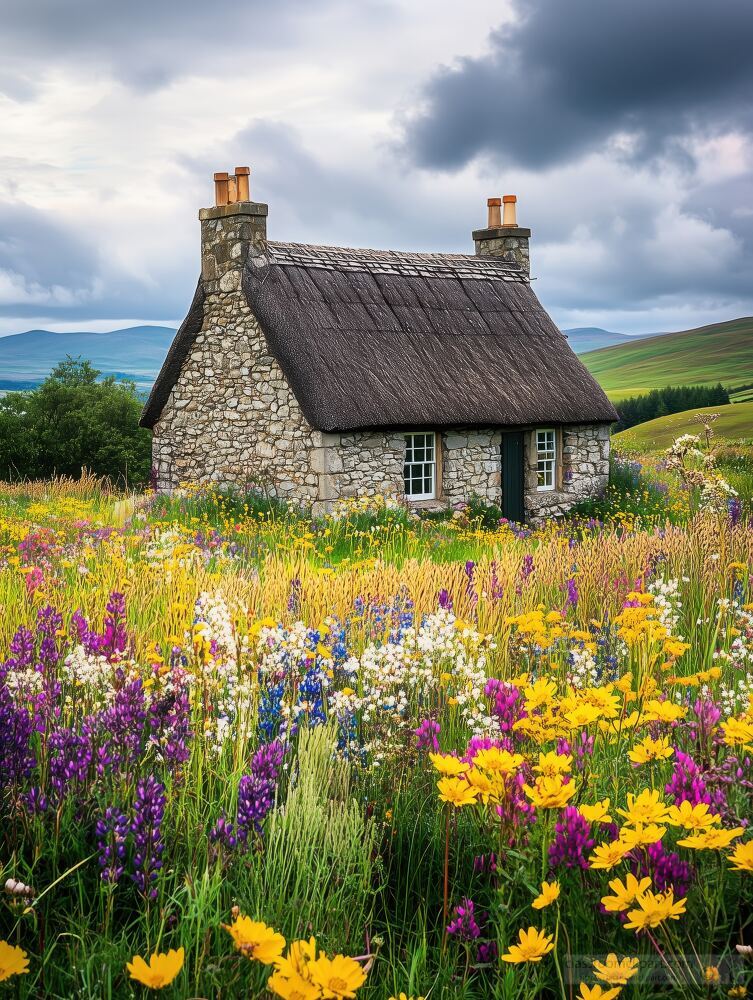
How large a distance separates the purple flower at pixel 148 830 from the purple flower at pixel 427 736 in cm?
105

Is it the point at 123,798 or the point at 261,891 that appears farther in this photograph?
the point at 123,798

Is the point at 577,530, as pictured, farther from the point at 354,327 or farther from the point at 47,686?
the point at 47,686

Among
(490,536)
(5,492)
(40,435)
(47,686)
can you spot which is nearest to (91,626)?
(47,686)

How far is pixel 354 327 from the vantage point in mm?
16281

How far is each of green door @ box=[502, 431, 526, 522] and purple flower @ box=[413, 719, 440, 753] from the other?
46.4 ft

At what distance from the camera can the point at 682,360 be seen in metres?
108

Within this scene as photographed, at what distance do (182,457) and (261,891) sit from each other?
15.5 metres

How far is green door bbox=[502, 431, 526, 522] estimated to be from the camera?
1759 centimetres

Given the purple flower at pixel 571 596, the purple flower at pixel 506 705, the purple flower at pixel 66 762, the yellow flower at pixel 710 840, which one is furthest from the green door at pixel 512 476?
the yellow flower at pixel 710 840

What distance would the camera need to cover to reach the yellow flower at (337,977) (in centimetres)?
173

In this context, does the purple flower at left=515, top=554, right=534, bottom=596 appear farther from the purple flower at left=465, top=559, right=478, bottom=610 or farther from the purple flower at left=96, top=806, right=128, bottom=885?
the purple flower at left=96, top=806, right=128, bottom=885

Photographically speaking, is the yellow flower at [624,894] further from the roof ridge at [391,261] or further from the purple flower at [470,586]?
the roof ridge at [391,261]

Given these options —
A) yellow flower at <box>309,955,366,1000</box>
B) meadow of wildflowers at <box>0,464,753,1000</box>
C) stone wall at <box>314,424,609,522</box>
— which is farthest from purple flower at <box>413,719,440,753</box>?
stone wall at <box>314,424,609,522</box>

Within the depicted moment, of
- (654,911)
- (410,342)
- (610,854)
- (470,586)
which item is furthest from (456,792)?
(410,342)
